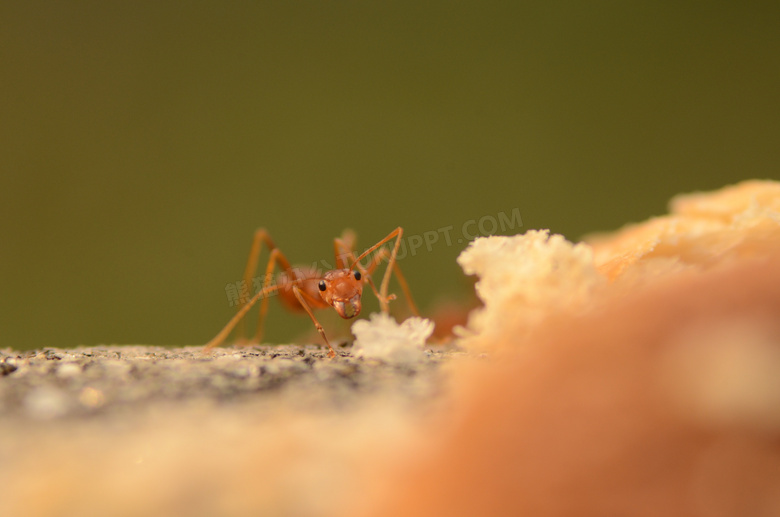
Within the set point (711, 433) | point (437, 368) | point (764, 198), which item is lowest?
point (711, 433)

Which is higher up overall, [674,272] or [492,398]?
[674,272]

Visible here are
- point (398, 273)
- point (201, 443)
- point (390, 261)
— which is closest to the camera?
point (201, 443)

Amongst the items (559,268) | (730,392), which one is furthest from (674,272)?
(730,392)

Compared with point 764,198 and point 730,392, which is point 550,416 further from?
point 764,198

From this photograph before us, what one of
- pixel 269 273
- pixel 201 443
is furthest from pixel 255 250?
pixel 201 443

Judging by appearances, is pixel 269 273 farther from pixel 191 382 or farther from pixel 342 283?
pixel 191 382

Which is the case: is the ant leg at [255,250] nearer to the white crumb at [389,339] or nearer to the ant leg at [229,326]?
the ant leg at [229,326]
